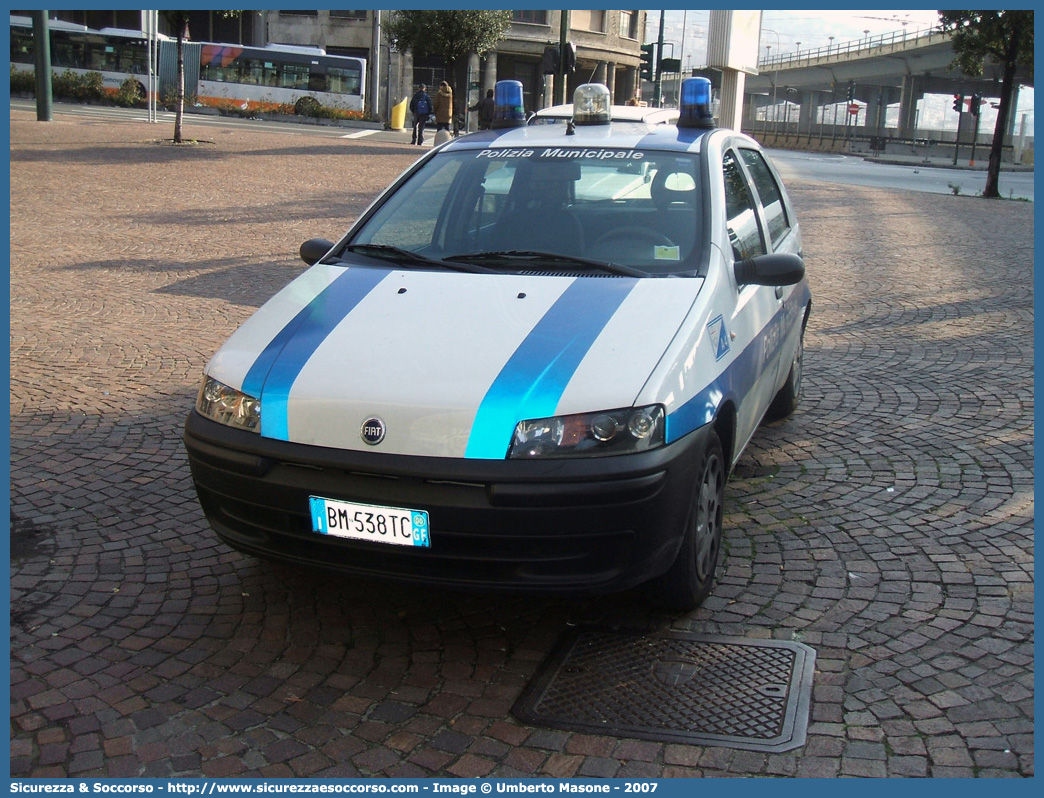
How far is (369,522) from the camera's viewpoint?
3379 mm

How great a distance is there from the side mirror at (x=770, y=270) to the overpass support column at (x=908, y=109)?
71.3m

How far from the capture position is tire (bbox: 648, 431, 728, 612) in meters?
3.69

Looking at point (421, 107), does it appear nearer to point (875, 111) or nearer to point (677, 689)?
point (677, 689)

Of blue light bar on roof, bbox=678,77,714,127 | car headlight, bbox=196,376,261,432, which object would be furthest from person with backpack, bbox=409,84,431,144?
car headlight, bbox=196,376,261,432

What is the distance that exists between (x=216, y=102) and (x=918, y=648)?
43.1m

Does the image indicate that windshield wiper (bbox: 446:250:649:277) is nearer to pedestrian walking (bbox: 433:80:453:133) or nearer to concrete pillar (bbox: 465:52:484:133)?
pedestrian walking (bbox: 433:80:453:133)

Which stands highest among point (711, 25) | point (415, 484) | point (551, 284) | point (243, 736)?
point (711, 25)

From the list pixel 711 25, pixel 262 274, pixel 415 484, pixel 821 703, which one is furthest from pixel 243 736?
pixel 711 25

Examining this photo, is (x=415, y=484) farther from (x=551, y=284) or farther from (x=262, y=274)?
(x=262, y=274)

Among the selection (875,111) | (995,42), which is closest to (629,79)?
(875,111)

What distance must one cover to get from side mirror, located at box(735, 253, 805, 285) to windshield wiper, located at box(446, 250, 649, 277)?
1.45 feet

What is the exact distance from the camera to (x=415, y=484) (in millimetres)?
3326

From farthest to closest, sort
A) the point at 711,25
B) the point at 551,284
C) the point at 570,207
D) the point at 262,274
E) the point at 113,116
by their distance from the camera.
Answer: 1. the point at 113,116
2. the point at 711,25
3. the point at 262,274
4. the point at 570,207
5. the point at 551,284

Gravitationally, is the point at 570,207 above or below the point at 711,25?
below
